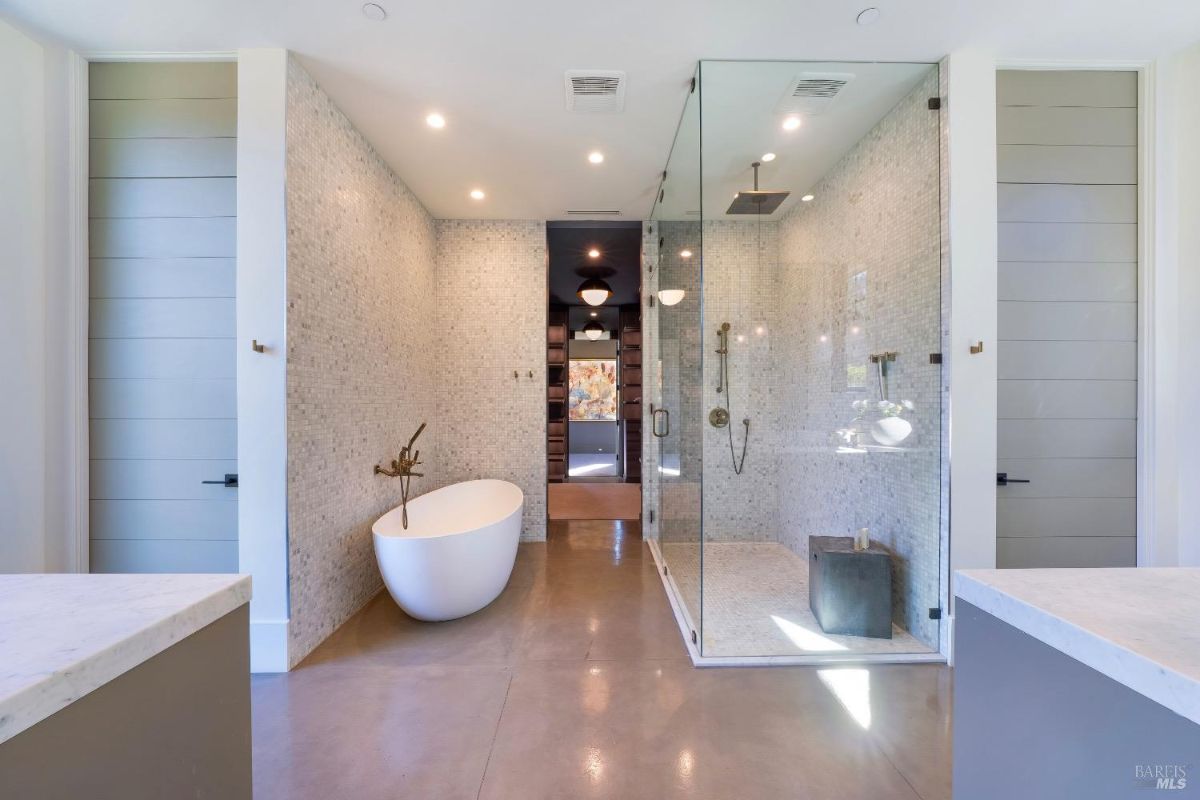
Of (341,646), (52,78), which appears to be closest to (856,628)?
(341,646)

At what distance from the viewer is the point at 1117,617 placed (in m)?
0.65

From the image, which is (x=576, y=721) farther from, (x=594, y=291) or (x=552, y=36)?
(x=594, y=291)

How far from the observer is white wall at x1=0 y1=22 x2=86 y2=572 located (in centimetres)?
188

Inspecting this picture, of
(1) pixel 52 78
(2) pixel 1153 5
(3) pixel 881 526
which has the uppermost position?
(2) pixel 1153 5

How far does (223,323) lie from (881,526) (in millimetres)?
3400

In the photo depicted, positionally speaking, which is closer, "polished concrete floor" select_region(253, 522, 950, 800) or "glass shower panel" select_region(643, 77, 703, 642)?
"polished concrete floor" select_region(253, 522, 950, 800)

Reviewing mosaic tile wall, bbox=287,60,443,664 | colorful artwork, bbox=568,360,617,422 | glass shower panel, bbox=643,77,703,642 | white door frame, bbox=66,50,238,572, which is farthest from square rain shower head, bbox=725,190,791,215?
colorful artwork, bbox=568,360,617,422

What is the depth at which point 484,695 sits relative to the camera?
185cm

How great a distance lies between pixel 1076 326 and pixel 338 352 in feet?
11.7

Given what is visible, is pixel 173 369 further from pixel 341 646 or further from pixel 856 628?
pixel 856 628

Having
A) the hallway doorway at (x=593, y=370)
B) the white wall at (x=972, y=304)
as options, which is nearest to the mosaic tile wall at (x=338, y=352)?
the hallway doorway at (x=593, y=370)

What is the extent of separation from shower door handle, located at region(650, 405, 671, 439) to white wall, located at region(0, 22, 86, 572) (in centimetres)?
319

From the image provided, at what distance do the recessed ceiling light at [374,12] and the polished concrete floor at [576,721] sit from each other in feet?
8.87

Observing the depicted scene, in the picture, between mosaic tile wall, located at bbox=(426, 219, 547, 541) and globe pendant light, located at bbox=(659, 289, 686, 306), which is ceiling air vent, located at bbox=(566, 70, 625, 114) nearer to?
globe pendant light, located at bbox=(659, 289, 686, 306)
